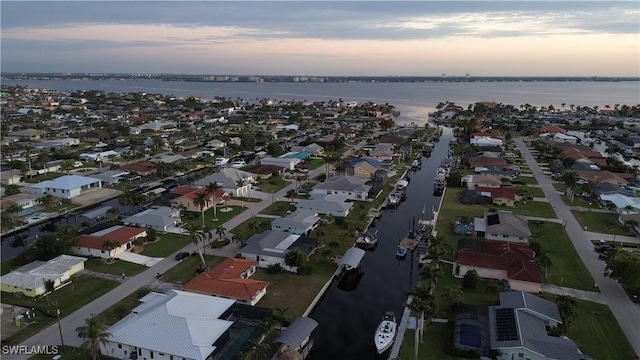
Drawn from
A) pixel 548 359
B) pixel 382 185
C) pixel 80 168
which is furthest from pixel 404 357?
pixel 80 168

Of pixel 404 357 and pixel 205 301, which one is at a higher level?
pixel 205 301

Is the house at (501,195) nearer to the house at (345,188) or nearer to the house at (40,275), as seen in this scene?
the house at (345,188)

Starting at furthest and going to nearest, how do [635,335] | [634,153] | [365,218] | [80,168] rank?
[634,153]
[80,168]
[365,218]
[635,335]

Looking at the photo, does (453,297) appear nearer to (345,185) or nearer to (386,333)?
(386,333)

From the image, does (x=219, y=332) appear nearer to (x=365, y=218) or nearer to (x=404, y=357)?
(x=404, y=357)

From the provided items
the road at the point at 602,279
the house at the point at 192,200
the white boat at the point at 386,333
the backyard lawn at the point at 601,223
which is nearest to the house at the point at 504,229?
the road at the point at 602,279

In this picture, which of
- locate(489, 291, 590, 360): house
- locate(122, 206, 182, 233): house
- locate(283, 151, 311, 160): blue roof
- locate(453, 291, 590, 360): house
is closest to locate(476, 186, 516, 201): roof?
locate(453, 291, 590, 360): house

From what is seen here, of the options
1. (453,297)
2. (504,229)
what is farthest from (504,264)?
(504,229)
